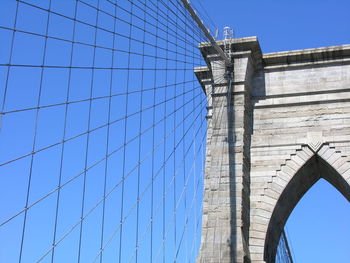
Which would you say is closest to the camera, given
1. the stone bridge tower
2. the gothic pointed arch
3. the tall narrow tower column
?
the tall narrow tower column

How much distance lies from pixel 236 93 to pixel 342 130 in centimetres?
226

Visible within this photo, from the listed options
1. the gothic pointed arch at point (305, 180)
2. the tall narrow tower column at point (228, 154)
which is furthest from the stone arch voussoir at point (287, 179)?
the tall narrow tower column at point (228, 154)

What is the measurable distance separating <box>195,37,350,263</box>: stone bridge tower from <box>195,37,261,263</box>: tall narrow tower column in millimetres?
19

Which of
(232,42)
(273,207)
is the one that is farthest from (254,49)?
(273,207)

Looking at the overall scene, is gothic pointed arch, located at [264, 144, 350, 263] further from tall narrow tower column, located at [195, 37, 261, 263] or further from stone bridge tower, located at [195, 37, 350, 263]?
tall narrow tower column, located at [195, 37, 261, 263]

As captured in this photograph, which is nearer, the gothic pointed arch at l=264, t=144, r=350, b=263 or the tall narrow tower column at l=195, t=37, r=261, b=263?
the tall narrow tower column at l=195, t=37, r=261, b=263

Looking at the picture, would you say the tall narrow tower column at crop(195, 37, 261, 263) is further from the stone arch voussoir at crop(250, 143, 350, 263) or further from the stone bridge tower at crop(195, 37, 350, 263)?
the stone arch voussoir at crop(250, 143, 350, 263)

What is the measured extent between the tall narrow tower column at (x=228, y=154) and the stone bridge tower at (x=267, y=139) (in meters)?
0.02

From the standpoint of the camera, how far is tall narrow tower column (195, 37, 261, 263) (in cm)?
1246

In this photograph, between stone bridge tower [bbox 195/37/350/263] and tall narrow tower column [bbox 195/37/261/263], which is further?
stone bridge tower [bbox 195/37/350/263]

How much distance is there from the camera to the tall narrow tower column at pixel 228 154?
12.5 m

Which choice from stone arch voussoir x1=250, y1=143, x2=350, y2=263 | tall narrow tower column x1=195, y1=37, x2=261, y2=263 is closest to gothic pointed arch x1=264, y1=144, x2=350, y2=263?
stone arch voussoir x1=250, y1=143, x2=350, y2=263

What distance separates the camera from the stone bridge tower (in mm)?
12781

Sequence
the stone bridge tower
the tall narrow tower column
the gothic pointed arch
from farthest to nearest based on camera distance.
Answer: the gothic pointed arch → the stone bridge tower → the tall narrow tower column
